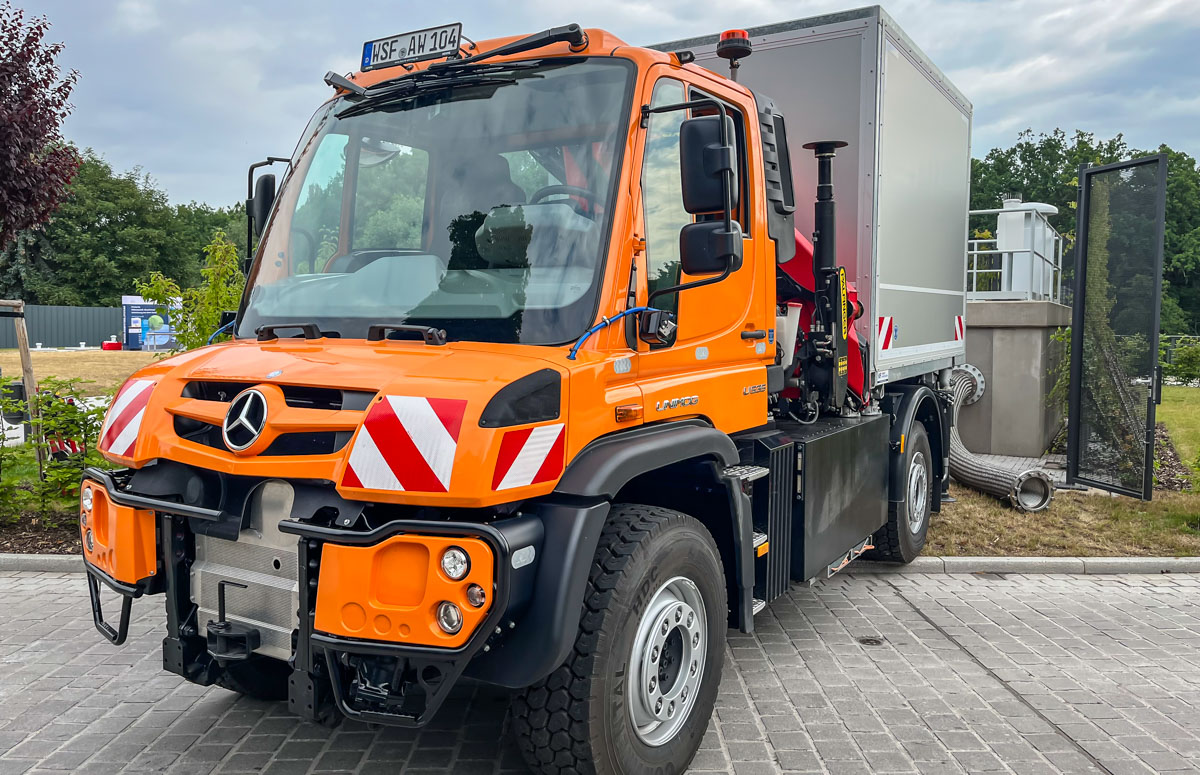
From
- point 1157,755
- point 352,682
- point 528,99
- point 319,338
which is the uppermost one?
point 528,99

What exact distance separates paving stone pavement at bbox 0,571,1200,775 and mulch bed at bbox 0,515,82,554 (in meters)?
1.23

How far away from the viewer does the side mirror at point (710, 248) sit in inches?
137

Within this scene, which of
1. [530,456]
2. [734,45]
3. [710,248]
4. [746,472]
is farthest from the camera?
[734,45]

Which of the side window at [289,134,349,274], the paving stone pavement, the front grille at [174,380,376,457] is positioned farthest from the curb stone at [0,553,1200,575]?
the front grille at [174,380,376,457]

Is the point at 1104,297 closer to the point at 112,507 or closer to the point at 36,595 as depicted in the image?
the point at 112,507

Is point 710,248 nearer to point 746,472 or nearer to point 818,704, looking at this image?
point 746,472

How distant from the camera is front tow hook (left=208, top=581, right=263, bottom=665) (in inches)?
128

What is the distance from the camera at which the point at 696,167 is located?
345 centimetres

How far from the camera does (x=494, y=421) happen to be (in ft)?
9.52

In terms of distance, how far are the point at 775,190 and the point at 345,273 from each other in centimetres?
211

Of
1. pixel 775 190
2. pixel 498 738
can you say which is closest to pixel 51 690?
pixel 498 738

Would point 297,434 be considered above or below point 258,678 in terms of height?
above

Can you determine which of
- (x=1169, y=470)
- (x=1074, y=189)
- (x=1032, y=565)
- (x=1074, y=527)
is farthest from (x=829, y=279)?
(x=1074, y=189)

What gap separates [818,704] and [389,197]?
307 cm
